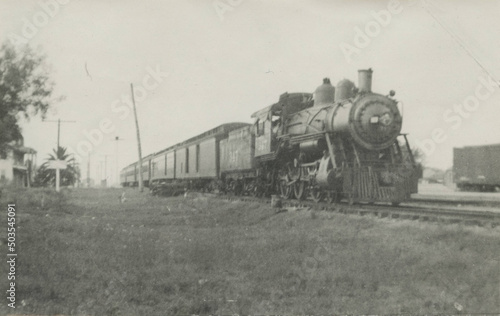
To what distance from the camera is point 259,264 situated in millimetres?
7129

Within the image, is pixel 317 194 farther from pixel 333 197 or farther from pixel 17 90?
pixel 17 90

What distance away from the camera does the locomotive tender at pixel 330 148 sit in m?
11.8

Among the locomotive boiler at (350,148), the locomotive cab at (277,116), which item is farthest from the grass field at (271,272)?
the locomotive cab at (277,116)

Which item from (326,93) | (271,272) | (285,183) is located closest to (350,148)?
(326,93)

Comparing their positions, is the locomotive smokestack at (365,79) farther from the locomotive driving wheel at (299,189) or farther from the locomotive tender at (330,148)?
the locomotive driving wheel at (299,189)

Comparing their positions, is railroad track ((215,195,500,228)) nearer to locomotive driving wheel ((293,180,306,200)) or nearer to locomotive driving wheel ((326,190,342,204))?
locomotive driving wheel ((326,190,342,204))

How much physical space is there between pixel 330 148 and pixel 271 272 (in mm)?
5991

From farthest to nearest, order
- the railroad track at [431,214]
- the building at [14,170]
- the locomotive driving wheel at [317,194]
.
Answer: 1. the building at [14,170]
2. the locomotive driving wheel at [317,194]
3. the railroad track at [431,214]

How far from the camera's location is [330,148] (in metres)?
12.1

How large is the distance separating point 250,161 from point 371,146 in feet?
20.7

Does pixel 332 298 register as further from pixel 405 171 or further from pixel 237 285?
pixel 405 171

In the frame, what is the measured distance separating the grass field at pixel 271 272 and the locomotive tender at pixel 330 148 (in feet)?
9.21

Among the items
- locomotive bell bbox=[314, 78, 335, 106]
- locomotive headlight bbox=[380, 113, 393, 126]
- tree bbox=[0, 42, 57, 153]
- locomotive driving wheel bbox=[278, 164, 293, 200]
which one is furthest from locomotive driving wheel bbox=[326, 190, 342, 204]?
tree bbox=[0, 42, 57, 153]

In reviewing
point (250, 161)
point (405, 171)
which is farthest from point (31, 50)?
point (250, 161)
